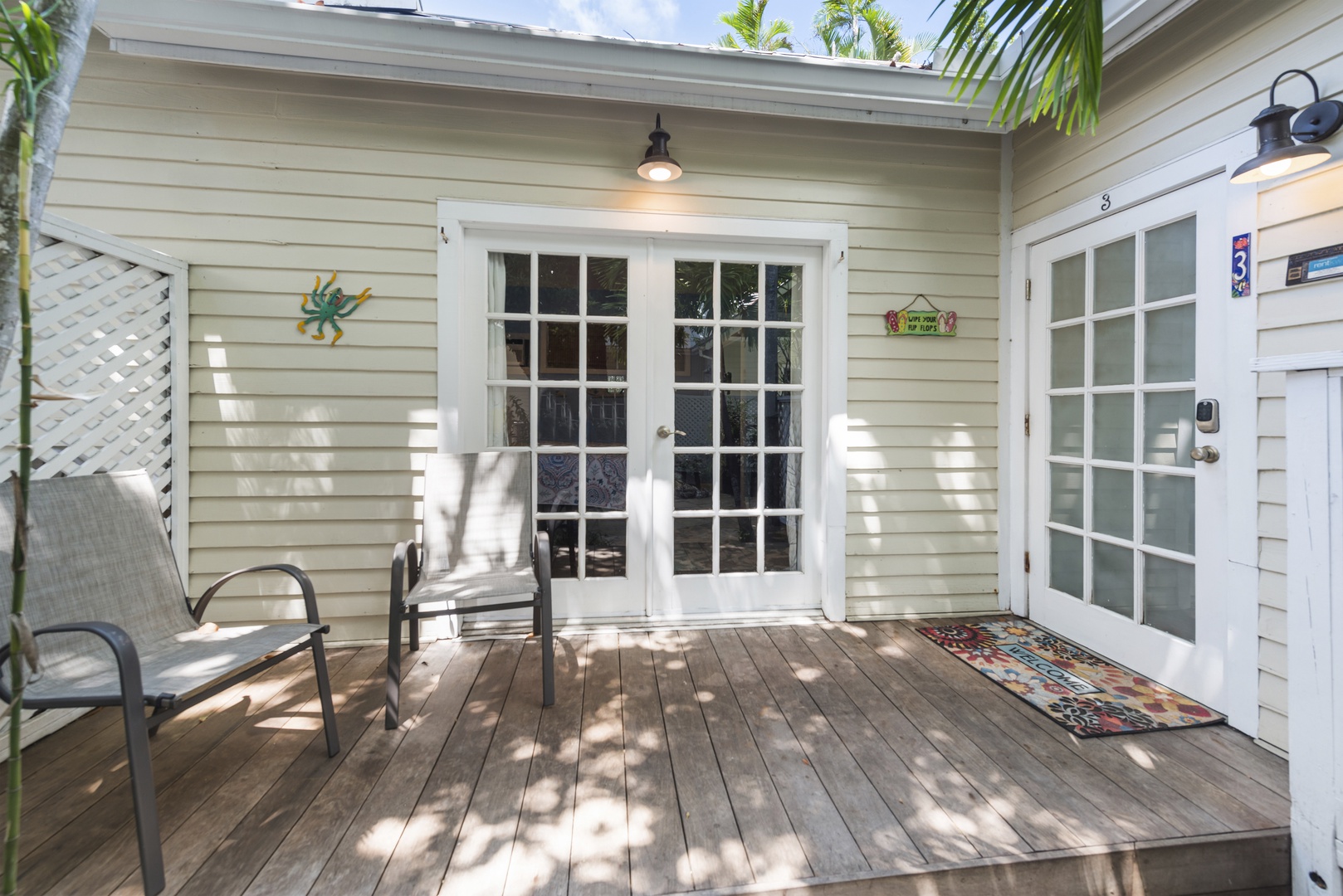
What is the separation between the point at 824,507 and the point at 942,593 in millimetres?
809

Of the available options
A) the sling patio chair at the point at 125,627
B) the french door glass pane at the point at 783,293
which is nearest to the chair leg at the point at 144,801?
the sling patio chair at the point at 125,627

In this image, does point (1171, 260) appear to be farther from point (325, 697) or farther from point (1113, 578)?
point (325, 697)

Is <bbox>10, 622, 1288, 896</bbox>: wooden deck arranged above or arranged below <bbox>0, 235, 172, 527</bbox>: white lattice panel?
below

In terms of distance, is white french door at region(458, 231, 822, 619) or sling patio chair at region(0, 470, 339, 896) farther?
white french door at region(458, 231, 822, 619)

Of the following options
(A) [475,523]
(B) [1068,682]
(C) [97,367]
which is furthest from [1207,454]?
(C) [97,367]

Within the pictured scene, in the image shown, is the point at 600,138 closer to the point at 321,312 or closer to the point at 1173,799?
the point at 321,312

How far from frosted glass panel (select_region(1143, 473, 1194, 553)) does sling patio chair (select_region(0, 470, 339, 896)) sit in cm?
312

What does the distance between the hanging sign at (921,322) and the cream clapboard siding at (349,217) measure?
74mm

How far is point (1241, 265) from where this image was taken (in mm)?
2160

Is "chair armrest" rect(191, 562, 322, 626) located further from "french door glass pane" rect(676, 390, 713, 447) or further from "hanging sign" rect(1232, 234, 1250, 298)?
"hanging sign" rect(1232, 234, 1250, 298)

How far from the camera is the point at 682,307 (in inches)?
127

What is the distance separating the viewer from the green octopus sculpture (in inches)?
112

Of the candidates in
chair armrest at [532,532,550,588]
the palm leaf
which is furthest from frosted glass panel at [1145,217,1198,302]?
chair armrest at [532,532,550,588]

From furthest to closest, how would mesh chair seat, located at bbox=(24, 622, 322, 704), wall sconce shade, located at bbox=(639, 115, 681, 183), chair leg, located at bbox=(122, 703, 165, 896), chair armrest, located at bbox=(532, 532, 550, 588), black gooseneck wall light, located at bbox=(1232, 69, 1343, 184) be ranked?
wall sconce shade, located at bbox=(639, 115, 681, 183) < chair armrest, located at bbox=(532, 532, 550, 588) < black gooseneck wall light, located at bbox=(1232, 69, 1343, 184) < mesh chair seat, located at bbox=(24, 622, 322, 704) < chair leg, located at bbox=(122, 703, 165, 896)
